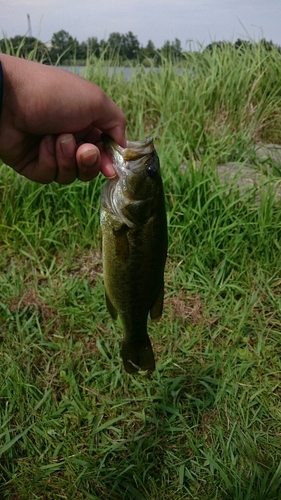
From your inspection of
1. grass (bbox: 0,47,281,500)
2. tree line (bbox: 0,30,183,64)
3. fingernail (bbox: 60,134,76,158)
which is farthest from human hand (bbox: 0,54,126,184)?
tree line (bbox: 0,30,183,64)

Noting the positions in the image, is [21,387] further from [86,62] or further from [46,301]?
[86,62]

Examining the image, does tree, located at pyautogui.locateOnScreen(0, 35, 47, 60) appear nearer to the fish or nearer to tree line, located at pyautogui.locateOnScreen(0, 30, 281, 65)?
tree line, located at pyautogui.locateOnScreen(0, 30, 281, 65)

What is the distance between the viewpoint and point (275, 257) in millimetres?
3154

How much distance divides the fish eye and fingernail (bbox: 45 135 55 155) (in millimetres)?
466

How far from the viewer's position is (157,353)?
2740 mm

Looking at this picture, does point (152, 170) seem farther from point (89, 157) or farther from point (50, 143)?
point (50, 143)

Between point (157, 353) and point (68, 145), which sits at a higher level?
point (68, 145)

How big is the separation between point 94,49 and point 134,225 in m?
4.10

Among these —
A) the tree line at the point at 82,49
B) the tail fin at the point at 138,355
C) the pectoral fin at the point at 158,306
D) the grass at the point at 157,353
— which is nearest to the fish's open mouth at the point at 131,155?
the pectoral fin at the point at 158,306

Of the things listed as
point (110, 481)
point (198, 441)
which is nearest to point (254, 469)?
point (198, 441)

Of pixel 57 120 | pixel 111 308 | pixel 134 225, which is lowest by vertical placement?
pixel 111 308

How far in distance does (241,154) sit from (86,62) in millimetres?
1929

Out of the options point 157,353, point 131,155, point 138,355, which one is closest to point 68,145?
point 131,155

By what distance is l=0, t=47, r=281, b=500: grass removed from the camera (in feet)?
7.27
